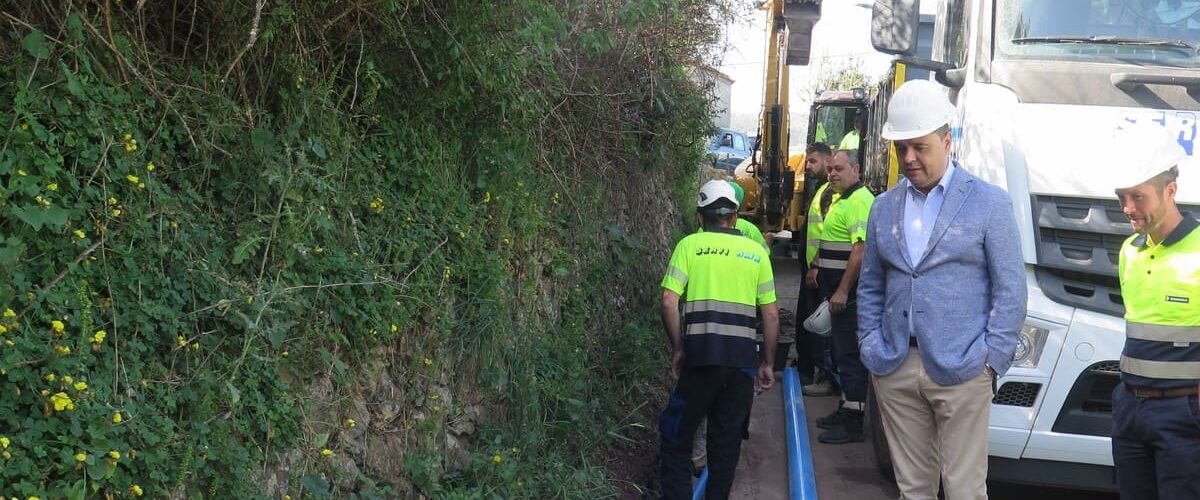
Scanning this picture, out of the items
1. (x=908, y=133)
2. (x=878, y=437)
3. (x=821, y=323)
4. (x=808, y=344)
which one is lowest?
(x=808, y=344)

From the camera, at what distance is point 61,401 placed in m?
2.66

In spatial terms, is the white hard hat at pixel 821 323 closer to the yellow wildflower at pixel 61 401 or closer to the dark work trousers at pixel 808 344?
the dark work trousers at pixel 808 344

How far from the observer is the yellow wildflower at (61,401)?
104 inches

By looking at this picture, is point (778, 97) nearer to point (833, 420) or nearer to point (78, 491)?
point (833, 420)

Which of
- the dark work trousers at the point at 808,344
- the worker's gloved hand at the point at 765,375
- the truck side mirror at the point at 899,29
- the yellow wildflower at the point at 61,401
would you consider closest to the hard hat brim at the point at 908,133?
the worker's gloved hand at the point at 765,375

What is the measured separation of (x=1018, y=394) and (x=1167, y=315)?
3.79 feet

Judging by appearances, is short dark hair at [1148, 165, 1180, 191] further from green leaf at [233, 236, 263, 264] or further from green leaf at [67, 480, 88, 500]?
green leaf at [67, 480, 88, 500]

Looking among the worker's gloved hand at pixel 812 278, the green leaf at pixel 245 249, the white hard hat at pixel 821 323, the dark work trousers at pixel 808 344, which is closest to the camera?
the green leaf at pixel 245 249

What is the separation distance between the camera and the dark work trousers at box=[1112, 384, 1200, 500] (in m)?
3.82

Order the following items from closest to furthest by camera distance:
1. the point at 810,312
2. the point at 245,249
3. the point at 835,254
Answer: the point at 245,249
the point at 835,254
the point at 810,312

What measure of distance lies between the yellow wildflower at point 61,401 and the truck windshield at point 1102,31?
4.83 meters

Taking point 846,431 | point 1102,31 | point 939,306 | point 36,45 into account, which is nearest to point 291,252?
point 36,45

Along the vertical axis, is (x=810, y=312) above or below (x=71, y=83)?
below

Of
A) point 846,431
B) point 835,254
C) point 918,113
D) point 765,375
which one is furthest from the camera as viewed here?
point 835,254
